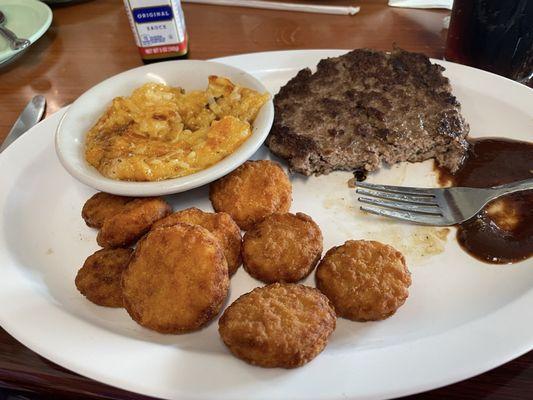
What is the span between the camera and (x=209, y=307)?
Answer: 138 centimetres

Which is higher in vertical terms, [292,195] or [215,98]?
[215,98]

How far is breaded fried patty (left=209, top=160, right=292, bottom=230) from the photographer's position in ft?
5.75

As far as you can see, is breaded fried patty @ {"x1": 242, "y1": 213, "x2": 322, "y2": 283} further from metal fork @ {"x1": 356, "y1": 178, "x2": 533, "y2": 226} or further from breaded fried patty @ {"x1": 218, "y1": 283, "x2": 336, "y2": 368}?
metal fork @ {"x1": 356, "y1": 178, "x2": 533, "y2": 226}

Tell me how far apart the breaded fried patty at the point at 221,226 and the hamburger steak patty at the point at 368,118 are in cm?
41

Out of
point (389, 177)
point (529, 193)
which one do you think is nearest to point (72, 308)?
point (389, 177)

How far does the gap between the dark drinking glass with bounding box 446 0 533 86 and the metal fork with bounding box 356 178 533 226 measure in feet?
2.95

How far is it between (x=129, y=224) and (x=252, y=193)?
480 mm

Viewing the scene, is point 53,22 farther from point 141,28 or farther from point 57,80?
point 141,28

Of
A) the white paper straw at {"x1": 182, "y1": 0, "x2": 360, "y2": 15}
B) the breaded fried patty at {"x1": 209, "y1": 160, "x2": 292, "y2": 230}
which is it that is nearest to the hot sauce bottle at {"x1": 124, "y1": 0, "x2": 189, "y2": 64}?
the white paper straw at {"x1": 182, "y1": 0, "x2": 360, "y2": 15}

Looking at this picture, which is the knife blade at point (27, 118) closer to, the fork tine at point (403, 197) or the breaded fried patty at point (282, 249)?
the breaded fried patty at point (282, 249)

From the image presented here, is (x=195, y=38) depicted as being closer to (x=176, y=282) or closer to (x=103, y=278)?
(x=103, y=278)

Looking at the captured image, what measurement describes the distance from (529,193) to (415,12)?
1.90 meters

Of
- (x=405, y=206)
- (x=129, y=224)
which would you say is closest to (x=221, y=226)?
(x=129, y=224)

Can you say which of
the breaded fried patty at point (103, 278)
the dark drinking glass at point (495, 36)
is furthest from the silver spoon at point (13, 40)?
the dark drinking glass at point (495, 36)
